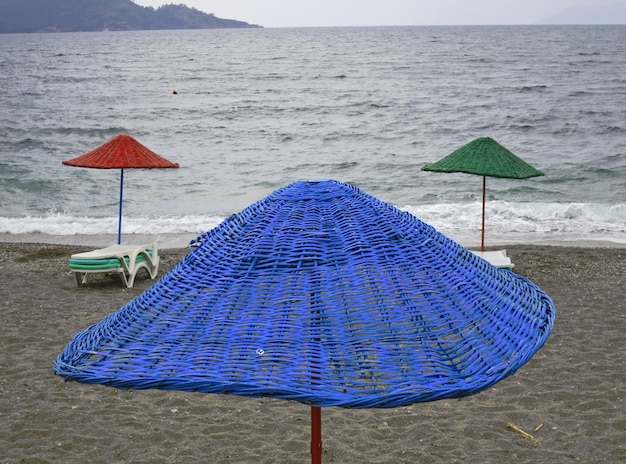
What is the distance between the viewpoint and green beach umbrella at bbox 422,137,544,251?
856 cm

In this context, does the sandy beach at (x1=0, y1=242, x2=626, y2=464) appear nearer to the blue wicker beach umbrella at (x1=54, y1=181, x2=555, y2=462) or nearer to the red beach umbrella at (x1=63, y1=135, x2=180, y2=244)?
the blue wicker beach umbrella at (x1=54, y1=181, x2=555, y2=462)

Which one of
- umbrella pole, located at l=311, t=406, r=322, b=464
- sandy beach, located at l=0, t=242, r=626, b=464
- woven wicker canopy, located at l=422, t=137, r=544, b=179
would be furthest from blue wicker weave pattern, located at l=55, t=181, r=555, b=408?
woven wicker canopy, located at l=422, t=137, r=544, b=179

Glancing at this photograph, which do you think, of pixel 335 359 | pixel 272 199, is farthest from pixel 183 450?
pixel 335 359

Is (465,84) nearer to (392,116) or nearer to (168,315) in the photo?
(392,116)

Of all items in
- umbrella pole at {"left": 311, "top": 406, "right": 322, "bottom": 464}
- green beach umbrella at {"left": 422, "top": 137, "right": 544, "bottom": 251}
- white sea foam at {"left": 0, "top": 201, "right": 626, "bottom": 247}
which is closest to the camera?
umbrella pole at {"left": 311, "top": 406, "right": 322, "bottom": 464}

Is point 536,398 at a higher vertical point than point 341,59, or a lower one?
lower

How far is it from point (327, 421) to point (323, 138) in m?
23.1

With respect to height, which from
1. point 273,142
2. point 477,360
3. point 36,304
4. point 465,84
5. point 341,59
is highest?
point 341,59

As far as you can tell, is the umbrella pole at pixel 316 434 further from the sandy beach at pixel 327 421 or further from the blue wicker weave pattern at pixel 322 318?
the sandy beach at pixel 327 421

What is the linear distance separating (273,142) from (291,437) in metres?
22.8

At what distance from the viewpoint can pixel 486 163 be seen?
866cm

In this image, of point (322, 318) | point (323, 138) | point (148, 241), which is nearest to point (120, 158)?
point (148, 241)

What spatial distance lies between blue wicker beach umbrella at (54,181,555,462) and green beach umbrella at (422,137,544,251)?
19.5 ft

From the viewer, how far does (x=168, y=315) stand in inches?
98.3
